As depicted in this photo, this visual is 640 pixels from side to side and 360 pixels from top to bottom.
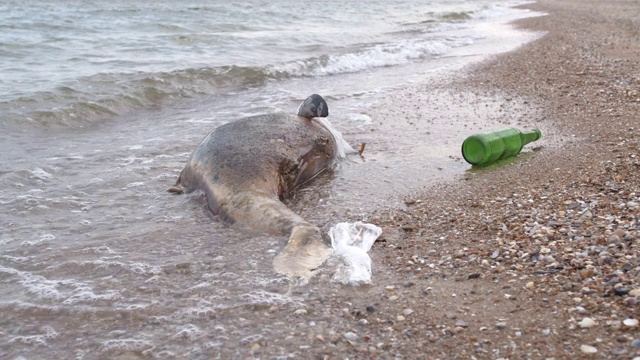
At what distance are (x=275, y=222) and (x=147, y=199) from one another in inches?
54.4

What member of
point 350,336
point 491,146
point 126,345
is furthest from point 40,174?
point 491,146

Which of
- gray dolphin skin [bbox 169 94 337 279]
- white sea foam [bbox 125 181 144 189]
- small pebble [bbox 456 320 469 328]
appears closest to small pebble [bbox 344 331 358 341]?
small pebble [bbox 456 320 469 328]

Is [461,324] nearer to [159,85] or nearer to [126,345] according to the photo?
[126,345]

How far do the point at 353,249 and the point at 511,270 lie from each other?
0.92m

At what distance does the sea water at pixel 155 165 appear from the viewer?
2996 mm

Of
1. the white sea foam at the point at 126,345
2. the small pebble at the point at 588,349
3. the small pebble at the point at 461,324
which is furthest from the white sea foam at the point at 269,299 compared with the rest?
the small pebble at the point at 588,349

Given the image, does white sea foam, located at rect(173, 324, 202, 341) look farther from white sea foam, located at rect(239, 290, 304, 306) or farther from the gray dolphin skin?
the gray dolphin skin

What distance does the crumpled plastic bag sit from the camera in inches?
130

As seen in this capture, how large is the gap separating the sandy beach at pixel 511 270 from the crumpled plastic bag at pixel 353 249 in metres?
0.08

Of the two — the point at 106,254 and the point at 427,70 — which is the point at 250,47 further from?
the point at 106,254

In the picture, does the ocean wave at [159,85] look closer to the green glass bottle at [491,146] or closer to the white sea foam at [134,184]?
the white sea foam at [134,184]

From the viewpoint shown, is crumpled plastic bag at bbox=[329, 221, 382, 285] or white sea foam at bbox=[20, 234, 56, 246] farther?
white sea foam at bbox=[20, 234, 56, 246]

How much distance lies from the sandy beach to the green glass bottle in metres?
0.16

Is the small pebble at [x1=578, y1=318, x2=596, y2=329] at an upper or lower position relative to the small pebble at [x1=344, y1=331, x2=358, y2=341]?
upper
